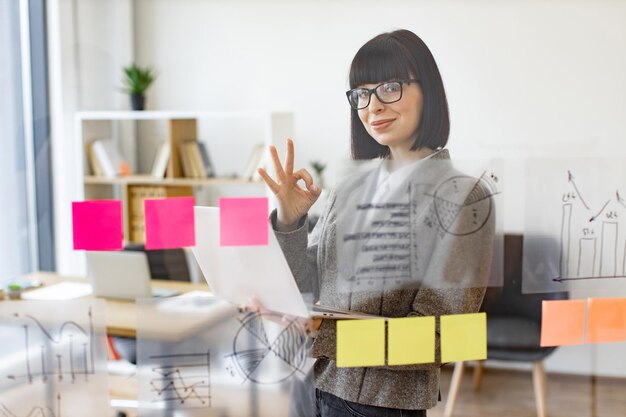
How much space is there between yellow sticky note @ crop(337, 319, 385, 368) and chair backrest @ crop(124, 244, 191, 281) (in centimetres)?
132

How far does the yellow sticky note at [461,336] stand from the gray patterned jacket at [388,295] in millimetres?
16

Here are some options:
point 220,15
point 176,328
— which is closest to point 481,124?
point 220,15

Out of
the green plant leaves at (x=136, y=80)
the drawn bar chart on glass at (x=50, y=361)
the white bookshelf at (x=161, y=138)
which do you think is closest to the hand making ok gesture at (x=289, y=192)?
the drawn bar chart on glass at (x=50, y=361)

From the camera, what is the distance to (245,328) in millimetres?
1229

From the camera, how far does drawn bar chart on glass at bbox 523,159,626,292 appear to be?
128 centimetres

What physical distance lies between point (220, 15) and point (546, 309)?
104 inches

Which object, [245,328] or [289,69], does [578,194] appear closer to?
[245,328]

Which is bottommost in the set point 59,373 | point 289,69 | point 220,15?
point 59,373

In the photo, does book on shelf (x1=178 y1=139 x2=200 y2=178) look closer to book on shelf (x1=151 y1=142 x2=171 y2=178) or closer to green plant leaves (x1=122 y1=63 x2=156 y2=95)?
book on shelf (x1=151 y1=142 x2=171 y2=178)

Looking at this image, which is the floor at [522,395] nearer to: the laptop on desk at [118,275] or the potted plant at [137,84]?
the laptop on desk at [118,275]

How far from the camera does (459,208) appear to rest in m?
1.17

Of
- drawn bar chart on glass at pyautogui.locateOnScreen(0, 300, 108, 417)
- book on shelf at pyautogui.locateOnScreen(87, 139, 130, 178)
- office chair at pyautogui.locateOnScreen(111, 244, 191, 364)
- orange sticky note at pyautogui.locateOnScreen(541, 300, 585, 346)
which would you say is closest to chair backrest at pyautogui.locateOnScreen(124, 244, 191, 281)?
office chair at pyautogui.locateOnScreen(111, 244, 191, 364)

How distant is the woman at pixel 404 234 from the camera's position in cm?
113

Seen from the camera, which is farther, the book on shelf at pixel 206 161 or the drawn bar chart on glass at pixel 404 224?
the book on shelf at pixel 206 161
